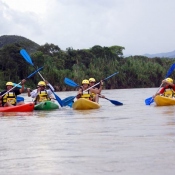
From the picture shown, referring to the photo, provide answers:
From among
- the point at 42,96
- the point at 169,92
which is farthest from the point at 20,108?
the point at 169,92

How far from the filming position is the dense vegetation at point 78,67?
142ft

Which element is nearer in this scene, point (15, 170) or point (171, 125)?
point (15, 170)

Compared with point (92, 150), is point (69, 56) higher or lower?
higher

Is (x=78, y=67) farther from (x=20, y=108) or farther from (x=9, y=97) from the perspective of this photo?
(x=20, y=108)

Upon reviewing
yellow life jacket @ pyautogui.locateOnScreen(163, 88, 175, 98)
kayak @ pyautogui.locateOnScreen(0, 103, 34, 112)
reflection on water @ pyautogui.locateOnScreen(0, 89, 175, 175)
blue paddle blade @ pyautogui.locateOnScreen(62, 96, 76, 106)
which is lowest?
reflection on water @ pyautogui.locateOnScreen(0, 89, 175, 175)

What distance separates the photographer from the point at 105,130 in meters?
9.09

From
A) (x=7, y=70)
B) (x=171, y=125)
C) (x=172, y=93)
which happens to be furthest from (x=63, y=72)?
(x=171, y=125)

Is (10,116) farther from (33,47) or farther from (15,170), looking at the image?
(33,47)

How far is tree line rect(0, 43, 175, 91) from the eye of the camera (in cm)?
4328

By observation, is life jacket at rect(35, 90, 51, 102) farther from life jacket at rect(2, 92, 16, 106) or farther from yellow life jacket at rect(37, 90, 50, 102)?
life jacket at rect(2, 92, 16, 106)

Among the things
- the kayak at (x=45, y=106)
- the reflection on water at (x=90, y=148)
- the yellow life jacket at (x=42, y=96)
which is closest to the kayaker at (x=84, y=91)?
the kayak at (x=45, y=106)

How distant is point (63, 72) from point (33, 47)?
1614cm

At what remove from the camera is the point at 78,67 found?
47938 millimetres

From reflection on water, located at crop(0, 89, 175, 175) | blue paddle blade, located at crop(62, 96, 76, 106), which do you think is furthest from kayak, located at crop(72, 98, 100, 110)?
reflection on water, located at crop(0, 89, 175, 175)
